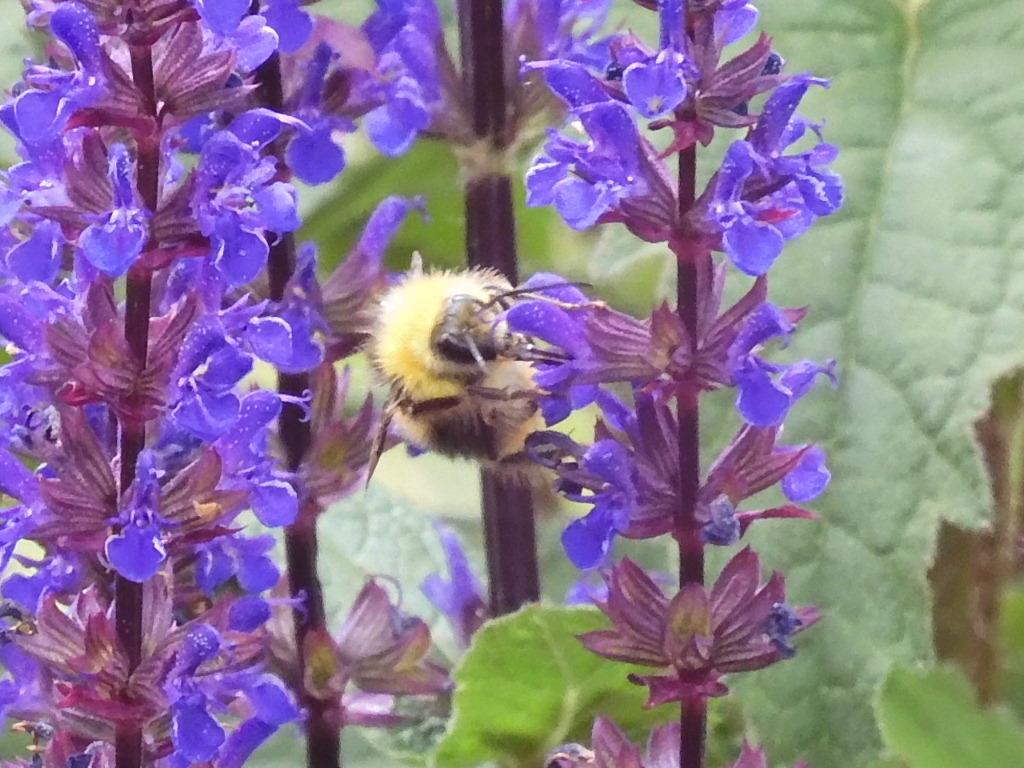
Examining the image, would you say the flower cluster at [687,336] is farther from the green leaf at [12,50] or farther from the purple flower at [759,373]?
the green leaf at [12,50]

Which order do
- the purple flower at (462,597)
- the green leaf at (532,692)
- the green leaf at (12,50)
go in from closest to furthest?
the green leaf at (532,692) < the purple flower at (462,597) < the green leaf at (12,50)

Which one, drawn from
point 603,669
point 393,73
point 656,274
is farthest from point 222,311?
point 656,274

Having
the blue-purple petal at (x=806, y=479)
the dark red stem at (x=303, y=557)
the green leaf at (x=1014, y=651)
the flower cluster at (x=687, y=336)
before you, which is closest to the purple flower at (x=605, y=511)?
the flower cluster at (x=687, y=336)

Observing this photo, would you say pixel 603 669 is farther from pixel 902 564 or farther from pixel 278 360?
pixel 278 360

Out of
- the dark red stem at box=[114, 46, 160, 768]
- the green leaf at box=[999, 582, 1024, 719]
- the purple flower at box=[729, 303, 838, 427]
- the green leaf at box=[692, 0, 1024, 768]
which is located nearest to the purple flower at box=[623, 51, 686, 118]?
the purple flower at box=[729, 303, 838, 427]

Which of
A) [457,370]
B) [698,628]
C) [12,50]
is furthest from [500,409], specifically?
[12,50]

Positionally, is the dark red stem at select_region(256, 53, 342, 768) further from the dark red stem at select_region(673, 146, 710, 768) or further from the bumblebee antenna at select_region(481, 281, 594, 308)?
the dark red stem at select_region(673, 146, 710, 768)

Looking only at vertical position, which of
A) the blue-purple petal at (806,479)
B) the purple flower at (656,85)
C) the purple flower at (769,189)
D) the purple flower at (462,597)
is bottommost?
the purple flower at (462,597)
